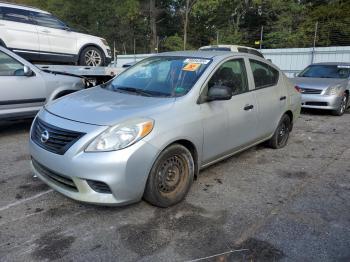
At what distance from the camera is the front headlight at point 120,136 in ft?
10.3

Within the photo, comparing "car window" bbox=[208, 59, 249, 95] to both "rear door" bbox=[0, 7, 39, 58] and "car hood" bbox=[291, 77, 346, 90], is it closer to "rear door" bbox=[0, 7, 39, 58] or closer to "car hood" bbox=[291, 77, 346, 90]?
"rear door" bbox=[0, 7, 39, 58]

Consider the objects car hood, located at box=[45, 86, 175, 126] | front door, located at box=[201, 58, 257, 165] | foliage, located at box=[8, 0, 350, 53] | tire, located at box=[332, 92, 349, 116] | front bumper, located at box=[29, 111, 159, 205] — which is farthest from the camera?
foliage, located at box=[8, 0, 350, 53]

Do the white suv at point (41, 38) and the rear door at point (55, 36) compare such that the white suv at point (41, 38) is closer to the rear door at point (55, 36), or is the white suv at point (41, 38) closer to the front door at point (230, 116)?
the rear door at point (55, 36)

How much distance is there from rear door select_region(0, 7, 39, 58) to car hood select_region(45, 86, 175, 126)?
4313 millimetres

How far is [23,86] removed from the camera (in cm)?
621

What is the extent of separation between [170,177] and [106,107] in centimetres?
98

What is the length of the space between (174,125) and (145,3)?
37.2 metres

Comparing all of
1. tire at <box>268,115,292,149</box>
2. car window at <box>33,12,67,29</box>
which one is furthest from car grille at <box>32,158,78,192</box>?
car window at <box>33,12,67,29</box>

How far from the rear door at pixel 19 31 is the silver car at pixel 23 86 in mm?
1522

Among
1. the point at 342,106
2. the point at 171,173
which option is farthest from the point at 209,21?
the point at 171,173

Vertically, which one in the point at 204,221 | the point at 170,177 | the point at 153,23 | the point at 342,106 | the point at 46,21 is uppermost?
the point at 153,23

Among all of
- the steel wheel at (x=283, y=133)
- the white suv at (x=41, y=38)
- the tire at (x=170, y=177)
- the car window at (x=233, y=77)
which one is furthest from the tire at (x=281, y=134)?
the white suv at (x=41, y=38)

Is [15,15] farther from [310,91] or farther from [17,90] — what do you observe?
[310,91]

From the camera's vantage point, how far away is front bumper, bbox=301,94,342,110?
30.2ft
